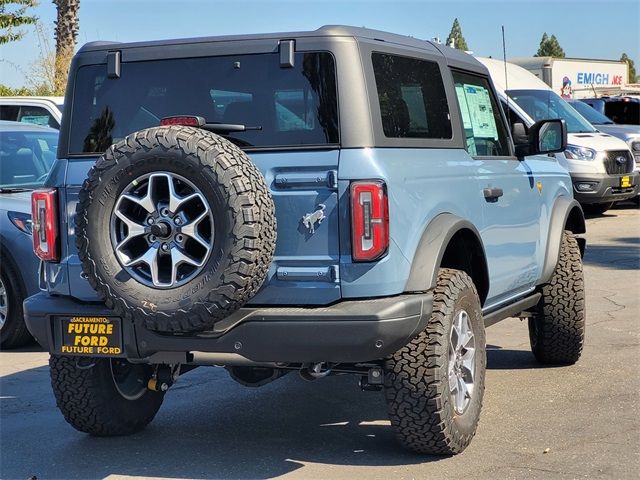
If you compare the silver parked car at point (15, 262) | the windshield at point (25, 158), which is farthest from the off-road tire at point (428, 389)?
the windshield at point (25, 158)

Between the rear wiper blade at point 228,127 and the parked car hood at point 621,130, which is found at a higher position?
the parked car hood at point 621,130

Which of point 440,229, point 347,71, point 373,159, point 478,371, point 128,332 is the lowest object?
point 478,371

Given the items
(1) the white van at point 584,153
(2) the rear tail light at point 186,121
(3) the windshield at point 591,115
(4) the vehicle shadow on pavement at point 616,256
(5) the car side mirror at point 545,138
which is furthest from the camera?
(3) the windshield at point 591,115

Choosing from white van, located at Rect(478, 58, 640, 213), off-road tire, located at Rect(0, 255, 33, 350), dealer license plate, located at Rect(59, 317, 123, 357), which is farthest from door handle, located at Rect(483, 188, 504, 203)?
white van, located at Rect(478, 58, 640, 213)

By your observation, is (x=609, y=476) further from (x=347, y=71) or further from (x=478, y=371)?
(x=347, y=71)

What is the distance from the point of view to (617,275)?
36.7ft

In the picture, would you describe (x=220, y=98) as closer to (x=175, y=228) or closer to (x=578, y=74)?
(x=175, y=228)

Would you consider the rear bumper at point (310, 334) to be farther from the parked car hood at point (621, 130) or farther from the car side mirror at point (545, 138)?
the parked car hood at point (621, 130)

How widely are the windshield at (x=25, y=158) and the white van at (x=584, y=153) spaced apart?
315 inches

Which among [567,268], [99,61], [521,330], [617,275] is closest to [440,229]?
[99,61]

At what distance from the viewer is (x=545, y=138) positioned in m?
6.74

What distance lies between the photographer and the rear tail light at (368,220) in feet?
15.2

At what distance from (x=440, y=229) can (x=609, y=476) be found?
4.47 feet

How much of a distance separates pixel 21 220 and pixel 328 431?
3.71 m
